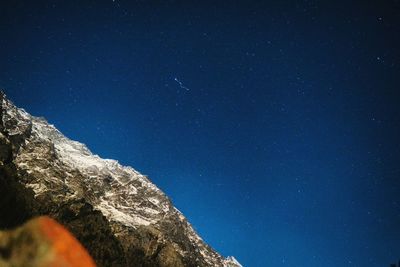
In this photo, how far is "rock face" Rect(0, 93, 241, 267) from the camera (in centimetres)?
10706

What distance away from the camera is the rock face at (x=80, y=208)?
107 metres

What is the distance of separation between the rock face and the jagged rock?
96.7 meters

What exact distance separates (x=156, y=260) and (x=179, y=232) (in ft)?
149

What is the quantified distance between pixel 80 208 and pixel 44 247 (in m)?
132

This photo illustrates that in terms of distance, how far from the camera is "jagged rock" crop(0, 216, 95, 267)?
208 cm

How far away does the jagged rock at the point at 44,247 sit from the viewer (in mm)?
2076

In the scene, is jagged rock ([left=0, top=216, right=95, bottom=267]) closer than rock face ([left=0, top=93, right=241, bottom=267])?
Yes

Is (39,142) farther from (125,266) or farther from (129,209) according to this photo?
(125,266)

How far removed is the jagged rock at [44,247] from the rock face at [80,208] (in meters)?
96.7

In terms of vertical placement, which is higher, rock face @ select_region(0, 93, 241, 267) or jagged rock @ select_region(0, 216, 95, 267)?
rock face @ select_region(0, 93, 241, 267)

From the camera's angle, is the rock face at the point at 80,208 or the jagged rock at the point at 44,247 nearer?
the jagged rock at the point at 44,247

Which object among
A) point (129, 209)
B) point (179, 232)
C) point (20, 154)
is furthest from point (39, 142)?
point (179, 232)

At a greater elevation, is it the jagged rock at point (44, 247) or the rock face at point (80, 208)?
the rock face at point (80, 208)

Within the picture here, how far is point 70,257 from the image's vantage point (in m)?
2.07
